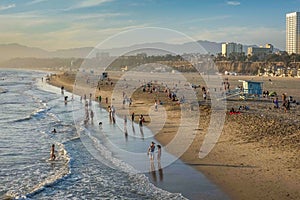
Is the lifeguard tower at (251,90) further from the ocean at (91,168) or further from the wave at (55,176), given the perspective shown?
the wave at (55,176)

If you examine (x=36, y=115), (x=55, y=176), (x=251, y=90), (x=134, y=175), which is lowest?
(x=55, y=176)

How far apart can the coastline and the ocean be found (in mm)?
695

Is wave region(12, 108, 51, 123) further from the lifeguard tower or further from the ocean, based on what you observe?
the lifeguard tower

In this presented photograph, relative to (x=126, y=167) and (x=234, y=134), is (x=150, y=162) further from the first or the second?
(x=234, y=134)

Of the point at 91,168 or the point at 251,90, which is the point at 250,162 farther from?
the point at 251,90

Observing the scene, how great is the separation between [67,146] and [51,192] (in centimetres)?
730

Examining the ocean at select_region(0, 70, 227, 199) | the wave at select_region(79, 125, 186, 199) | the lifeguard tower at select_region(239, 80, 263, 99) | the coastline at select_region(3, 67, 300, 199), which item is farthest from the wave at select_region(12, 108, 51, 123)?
the lifeguard tower at select_region(239, 80, 263, 99)

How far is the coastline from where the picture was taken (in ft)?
39.0

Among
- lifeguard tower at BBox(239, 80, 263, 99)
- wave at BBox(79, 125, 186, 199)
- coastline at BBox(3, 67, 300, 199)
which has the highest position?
lifeguard tower at BBox(239, 80, 263, 99)

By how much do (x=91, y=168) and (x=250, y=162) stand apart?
6608mm

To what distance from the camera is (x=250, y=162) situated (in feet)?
48.6

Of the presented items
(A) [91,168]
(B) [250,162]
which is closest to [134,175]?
(A) [91,168]

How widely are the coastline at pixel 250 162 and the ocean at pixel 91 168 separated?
2.28 ft

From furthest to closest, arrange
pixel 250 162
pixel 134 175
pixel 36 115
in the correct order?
pixel 36 115, pixel 250 162, pixel 134 175
